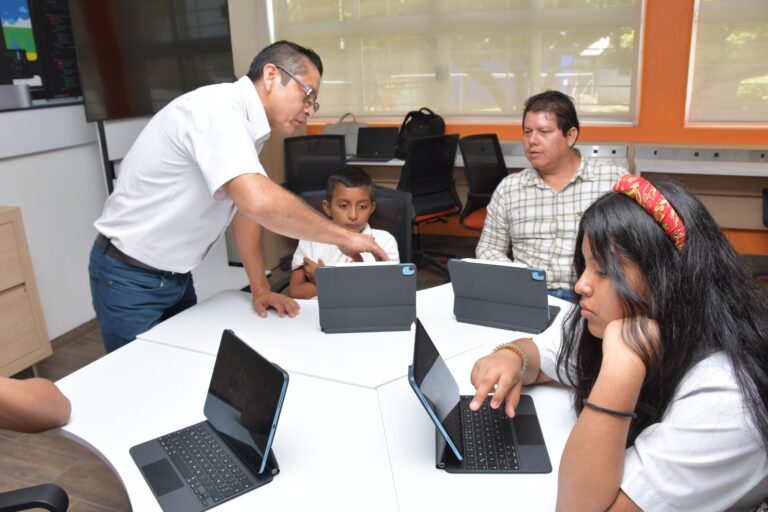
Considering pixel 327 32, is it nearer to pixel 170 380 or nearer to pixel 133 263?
pixel 133 263

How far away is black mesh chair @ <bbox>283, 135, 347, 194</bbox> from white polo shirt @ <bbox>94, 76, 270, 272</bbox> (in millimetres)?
2131

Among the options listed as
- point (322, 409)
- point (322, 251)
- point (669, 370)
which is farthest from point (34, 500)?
point (322, 251)

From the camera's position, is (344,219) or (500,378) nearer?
(500,378)

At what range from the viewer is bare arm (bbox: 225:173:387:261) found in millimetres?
1531

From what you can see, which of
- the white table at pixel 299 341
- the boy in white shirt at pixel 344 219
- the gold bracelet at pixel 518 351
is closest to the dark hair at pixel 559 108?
the boy in white shirt at pixel 344 219

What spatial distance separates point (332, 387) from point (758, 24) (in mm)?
3948

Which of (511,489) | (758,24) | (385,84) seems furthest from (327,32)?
(511,489)

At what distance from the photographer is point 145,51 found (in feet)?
10.9

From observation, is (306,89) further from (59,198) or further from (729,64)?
(729,64)

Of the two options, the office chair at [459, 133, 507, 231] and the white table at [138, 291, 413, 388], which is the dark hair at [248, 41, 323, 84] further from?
the office chair at [459, 133, 507, 231]

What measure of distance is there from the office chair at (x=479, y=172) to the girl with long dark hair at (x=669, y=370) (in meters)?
2.70

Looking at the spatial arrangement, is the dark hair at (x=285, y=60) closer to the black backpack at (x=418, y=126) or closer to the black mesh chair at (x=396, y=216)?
the black mesh chair at (x=396, y=216)

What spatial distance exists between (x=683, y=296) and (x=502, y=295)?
0.77 m

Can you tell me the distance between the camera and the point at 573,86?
173 inches
